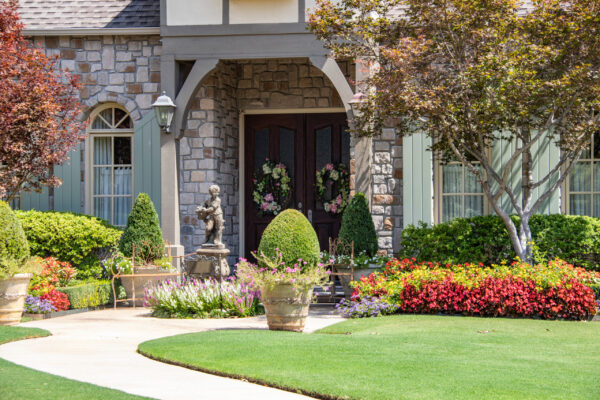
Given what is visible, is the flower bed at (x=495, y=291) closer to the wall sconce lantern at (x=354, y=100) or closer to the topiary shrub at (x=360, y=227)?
the topiary shrub at (x=360, y=227)

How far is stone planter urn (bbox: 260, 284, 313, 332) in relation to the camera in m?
8.37

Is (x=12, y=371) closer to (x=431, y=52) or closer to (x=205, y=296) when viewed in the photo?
(x=205, y=296)

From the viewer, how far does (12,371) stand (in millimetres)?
6020

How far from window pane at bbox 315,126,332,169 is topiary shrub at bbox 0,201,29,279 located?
5.59 metres

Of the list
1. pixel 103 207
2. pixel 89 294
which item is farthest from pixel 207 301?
pixel 103 207

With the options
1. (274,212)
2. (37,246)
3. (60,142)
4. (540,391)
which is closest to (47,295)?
Answer: (37,246)

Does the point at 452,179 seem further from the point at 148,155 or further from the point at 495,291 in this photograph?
the point at 148,155

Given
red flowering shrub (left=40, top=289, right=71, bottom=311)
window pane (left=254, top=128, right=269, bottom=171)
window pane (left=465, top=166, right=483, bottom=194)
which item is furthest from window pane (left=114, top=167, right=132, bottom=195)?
window pane (left=465, top=166, right=483, bottom=194)

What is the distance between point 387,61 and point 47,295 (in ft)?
17.0

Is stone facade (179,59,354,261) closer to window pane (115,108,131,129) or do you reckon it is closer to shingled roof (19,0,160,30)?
window pane (115,108,131,129)

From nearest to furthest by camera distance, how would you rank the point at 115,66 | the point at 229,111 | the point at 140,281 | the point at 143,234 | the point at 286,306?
the point at 286,306 → the point at 140,281 → the point at 143,234 → the point at 115,66 → the point at 229,111

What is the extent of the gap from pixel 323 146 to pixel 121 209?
3472 mm

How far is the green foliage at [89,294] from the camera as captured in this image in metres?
10.8

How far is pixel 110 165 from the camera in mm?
13391
